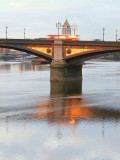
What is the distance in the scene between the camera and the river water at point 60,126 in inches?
1104

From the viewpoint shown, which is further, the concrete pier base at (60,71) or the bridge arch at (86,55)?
the concrete pier base at (60,71)

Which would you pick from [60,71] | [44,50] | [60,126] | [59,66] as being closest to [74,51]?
[59,66]

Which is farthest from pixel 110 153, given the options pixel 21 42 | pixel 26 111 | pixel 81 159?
pixel 21 42

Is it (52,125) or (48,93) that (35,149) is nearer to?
(52,125)

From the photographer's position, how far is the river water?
28.0m

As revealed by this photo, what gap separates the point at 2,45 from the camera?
7606 cm

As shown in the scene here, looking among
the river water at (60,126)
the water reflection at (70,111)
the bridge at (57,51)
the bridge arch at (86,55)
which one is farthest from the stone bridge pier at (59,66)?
the water reflection at (70,111)

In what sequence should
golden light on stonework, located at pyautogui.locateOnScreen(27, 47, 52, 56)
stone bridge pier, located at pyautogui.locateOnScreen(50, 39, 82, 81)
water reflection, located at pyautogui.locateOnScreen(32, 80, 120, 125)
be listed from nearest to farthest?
water reflection, located at pyautogui.locateOnScreen(32, 80, 120, 125)
stone bridge pier, located at pyautogui.locateOnScreen(50, 39, 82, 81)
golden light on stonework, located at pyautogui.locateOnScreen(27, 47, 52, 56)

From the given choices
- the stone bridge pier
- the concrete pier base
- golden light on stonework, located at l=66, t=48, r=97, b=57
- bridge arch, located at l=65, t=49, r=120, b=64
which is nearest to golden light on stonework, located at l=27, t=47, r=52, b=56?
the stone bridge pier

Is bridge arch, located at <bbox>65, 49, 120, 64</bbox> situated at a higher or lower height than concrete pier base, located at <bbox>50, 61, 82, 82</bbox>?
higher

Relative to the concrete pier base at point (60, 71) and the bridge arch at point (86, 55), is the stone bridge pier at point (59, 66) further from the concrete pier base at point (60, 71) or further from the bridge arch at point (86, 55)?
the bridge arch at point (86, 55)

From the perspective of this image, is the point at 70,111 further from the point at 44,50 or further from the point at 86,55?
the point at 44,50

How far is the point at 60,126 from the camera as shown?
35.8 metres

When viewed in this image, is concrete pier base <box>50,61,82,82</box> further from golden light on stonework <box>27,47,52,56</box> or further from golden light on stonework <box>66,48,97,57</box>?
golden light on stonework <box>27,47,52,56</box>
